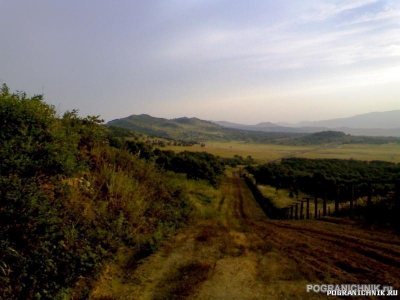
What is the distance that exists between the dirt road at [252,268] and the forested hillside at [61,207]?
597 millimetres

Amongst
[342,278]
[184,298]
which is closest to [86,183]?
[184,298]

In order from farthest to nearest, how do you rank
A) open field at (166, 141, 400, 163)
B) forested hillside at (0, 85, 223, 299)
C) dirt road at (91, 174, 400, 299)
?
1. open field at (166, 141, 400, 163)
2. dirt road at (91, 174, 400, 299)
3. forested hillside at (0, 85, 223, 299)

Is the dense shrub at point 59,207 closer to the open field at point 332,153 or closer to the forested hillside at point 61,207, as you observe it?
the forested hillside at point 61,207

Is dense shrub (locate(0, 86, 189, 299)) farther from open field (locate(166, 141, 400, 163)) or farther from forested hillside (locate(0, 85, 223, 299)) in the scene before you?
open field (locate(166, 141, 400, 163))

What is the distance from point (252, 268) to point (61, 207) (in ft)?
14.1

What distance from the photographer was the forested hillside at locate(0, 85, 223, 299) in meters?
4.18

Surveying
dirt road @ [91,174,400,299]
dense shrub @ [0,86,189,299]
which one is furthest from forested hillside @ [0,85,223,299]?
dirt road @ [91,174,400,299]

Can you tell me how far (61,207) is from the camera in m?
5.43

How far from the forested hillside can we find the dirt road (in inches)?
23.5

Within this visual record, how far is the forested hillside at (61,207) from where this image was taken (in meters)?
4.18

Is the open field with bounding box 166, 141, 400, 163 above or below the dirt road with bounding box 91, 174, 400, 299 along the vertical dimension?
below

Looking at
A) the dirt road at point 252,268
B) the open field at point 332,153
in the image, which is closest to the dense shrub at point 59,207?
the dirt road at point 252,268

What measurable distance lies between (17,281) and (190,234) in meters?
4.47

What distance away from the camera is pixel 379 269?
4910mm
